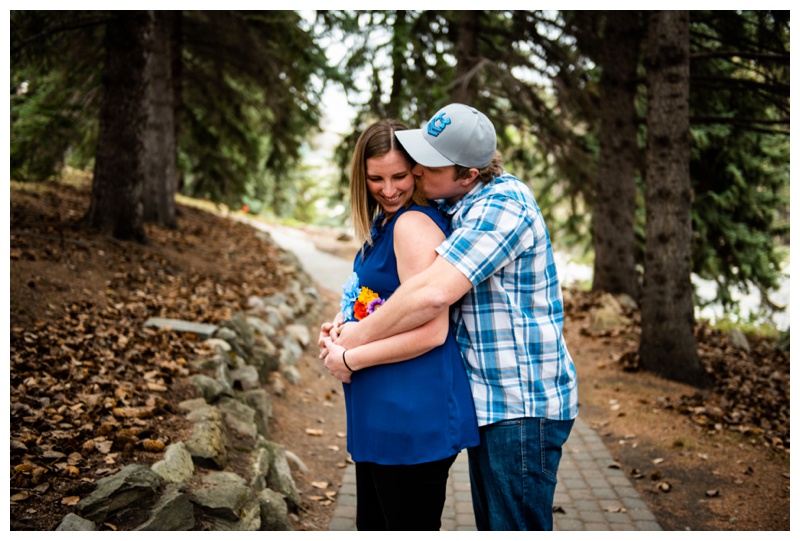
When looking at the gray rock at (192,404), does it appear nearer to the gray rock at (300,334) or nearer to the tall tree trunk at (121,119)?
the gray rock at (300,334)

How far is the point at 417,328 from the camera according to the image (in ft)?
7.69

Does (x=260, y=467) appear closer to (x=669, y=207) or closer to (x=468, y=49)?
(x=669, y=207)

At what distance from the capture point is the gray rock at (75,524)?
3.06 m

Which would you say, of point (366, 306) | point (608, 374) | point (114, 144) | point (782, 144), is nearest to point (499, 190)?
point (366, 306)

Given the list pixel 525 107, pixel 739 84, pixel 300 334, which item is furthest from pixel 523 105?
pixel 300 334

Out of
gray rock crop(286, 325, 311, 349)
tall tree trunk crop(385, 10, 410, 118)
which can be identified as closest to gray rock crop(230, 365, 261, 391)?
gray rock crop(286, 325, 311, 349)

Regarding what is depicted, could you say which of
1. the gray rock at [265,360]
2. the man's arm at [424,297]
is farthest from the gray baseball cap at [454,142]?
the gray rock at [265,360]

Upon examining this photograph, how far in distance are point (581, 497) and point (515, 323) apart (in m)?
3.14

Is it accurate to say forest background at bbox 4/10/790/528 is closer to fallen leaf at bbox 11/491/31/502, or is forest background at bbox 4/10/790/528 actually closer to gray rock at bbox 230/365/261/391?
gray rock at bbox 230/365/261/391

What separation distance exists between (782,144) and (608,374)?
8044mm

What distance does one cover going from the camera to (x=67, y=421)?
13.7ft

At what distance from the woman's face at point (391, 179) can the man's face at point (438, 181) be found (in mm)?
43

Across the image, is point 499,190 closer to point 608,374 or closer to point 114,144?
point 608,374

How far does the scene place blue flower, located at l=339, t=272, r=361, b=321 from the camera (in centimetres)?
265
